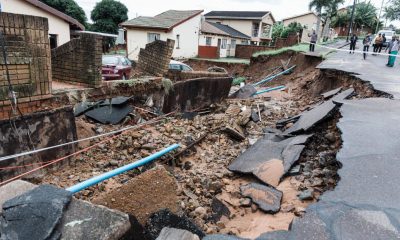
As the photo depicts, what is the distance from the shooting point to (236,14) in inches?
1649

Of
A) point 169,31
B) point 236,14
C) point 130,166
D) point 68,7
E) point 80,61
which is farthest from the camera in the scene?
point 236,14

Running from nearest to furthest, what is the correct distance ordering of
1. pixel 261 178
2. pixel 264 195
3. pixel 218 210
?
pixel 264 195
pixel 218 210
pixel 261 178

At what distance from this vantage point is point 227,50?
33.3 m

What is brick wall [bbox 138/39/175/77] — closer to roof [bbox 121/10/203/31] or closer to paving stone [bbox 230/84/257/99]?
paving stone [bbox 230/84/257/99]

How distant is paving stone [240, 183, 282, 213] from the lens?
12.9ft

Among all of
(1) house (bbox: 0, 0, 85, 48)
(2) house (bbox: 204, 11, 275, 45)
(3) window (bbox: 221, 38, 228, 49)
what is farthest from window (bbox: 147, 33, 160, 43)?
(2) house (bbox: 204, 11, 275, 45)

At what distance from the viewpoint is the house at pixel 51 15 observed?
15.8 m

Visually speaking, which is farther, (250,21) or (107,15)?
(250,21)

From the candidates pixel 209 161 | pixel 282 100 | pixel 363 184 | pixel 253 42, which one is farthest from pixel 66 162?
pixel 253 42

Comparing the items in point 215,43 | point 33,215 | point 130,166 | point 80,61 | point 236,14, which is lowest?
point 130,166

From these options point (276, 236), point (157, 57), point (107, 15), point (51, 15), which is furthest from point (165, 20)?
point (276, 236)

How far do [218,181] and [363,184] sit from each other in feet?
8.03

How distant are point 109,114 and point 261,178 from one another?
468 cm

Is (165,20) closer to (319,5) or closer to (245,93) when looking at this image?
(245,93)
